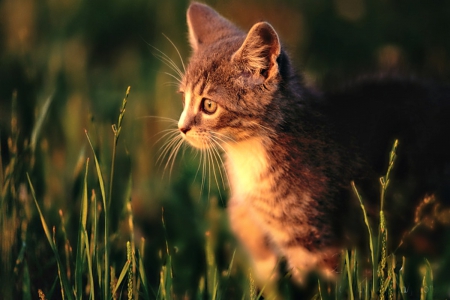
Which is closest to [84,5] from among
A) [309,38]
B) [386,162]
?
[309,38]

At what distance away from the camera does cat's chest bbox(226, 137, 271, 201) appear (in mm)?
2691

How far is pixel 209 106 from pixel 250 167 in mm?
299

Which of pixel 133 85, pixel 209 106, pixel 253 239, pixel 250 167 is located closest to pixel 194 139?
pixel 209 106

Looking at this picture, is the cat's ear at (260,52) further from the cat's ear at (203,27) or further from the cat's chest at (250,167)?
the cat's ear at (203,27)

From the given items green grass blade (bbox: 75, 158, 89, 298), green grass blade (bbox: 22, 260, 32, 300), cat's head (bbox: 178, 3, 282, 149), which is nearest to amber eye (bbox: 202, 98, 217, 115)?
cat's head (bbox: 178, 3, 282, 149)

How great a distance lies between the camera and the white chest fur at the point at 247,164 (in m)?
2.70

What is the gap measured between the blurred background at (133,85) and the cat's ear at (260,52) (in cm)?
41

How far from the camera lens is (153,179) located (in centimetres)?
345

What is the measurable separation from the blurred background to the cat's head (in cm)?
33

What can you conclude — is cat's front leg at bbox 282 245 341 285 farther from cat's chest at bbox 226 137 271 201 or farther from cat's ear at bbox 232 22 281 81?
cat's ear at bbox 232 22 281 81

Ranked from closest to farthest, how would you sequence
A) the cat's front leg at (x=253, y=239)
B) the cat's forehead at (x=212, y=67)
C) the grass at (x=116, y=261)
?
the grass at (x=116, y=261) → the cat's forehead at (x=212, y=67) → the cat's front leg at (x=253, y=239)

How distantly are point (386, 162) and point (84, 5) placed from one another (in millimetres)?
3265

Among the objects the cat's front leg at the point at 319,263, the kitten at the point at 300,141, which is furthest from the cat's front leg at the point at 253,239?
the cat's front leg at the point at 319,263

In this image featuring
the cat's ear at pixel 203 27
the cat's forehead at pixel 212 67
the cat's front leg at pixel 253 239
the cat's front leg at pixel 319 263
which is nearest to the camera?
the cat's front leg at pixel 319 263
